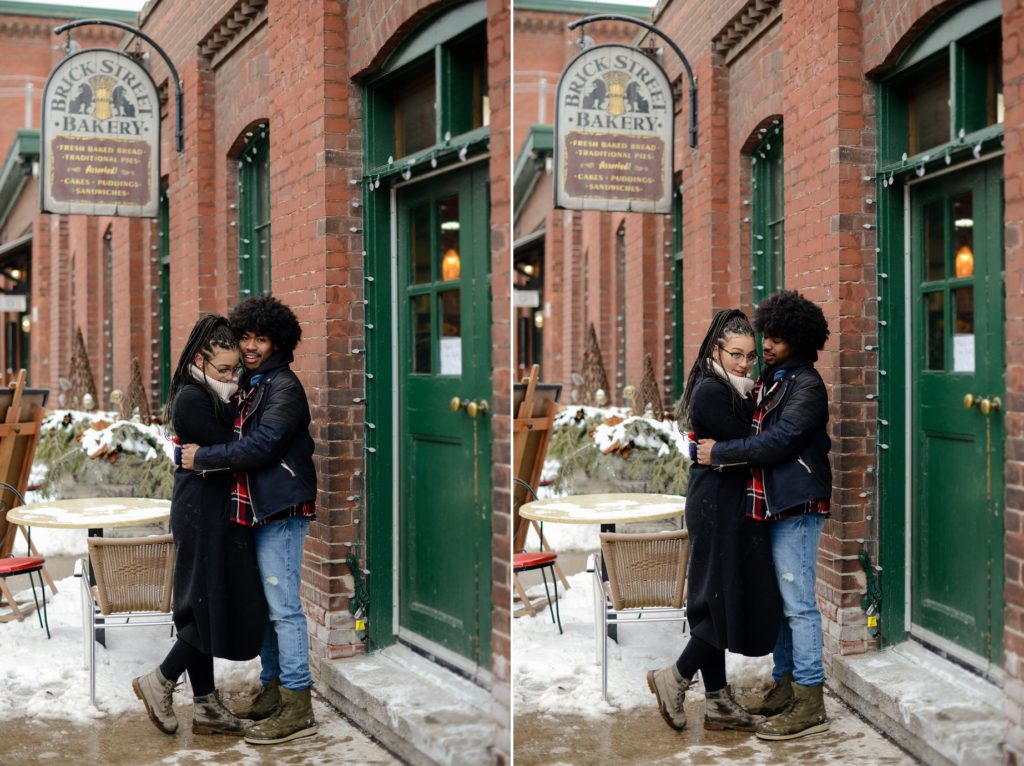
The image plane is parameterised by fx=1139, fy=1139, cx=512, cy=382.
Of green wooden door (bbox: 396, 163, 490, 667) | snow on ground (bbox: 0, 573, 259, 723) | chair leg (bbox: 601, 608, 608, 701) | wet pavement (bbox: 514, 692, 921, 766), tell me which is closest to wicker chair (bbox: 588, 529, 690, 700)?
chair leg (bbox: 601, 608, 608, 701)

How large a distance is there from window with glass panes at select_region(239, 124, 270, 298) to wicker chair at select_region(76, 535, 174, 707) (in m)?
0.99

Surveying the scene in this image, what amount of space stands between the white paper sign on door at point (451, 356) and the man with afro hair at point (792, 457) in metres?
0.96

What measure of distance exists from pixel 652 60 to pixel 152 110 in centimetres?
167

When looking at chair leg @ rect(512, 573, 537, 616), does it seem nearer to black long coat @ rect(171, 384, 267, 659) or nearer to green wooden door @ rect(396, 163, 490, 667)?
green wooden door @ rect(396, 163, 490, 667)

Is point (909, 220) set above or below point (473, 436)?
above

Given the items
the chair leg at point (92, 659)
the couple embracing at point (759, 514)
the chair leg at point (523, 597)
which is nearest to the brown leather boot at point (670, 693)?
→ the couple embracing at point (759, 514)

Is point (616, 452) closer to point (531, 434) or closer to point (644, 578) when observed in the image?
point (531, 434)

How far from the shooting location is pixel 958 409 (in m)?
3.81

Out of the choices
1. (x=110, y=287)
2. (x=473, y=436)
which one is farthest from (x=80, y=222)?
(x=473, y=436)

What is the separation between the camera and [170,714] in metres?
3.86

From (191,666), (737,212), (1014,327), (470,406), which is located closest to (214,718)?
(191,666)

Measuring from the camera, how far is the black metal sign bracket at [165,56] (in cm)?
376

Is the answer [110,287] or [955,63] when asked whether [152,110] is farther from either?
[955,63]

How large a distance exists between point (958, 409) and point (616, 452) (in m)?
1.15
